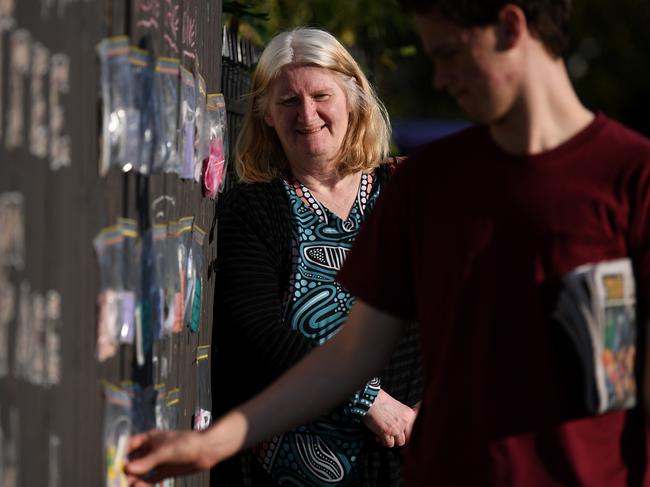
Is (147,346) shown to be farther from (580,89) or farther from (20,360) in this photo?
(580,89)

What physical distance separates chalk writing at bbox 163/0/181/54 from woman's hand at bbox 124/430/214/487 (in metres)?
0.87

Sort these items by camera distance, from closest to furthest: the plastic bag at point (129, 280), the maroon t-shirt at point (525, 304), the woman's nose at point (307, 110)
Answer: the maroon t-shirt at point (525, 304) < the plastic bag at point (129, 280) < the woman's nose at point (307, 110)

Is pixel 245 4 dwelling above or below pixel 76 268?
above

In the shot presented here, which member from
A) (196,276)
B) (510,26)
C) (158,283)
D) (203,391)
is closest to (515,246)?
(510,26)

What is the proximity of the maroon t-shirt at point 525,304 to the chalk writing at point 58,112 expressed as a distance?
709mm

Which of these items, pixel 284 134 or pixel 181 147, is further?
pixel 284 134

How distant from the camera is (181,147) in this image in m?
3.00

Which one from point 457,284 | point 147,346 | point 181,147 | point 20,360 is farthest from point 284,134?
point 20,360

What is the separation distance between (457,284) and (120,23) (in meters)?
0.80

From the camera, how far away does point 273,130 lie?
3973 mm

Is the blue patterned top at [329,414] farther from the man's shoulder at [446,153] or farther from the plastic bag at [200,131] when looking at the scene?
the man's shoulder at [446,153]

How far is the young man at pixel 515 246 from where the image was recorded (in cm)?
225

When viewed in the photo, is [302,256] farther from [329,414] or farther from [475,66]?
[475,66]

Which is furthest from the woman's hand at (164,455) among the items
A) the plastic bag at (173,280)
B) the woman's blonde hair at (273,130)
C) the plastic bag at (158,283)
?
the woman's blonde hair at (273,130)
